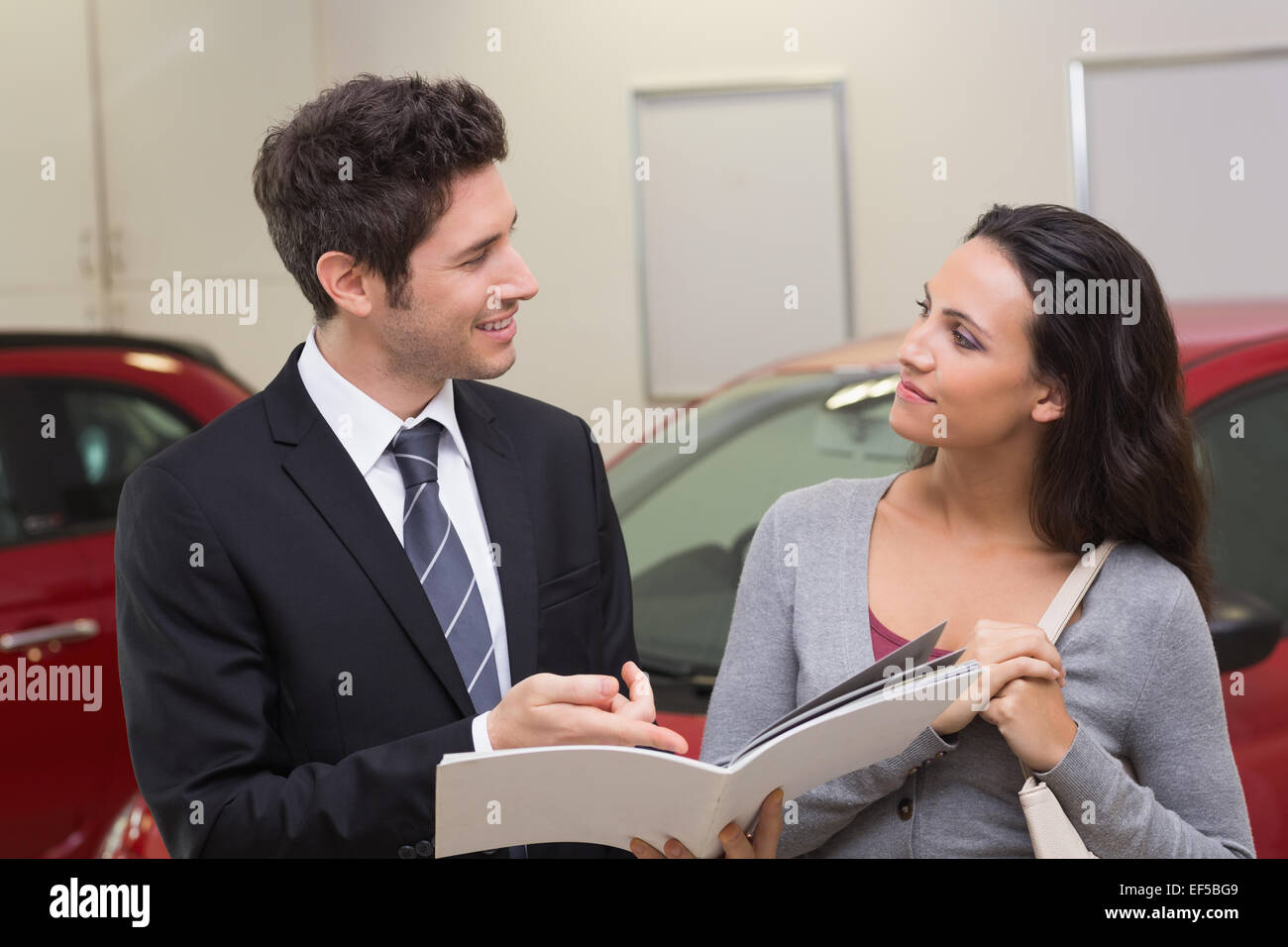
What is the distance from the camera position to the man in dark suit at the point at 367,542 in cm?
115

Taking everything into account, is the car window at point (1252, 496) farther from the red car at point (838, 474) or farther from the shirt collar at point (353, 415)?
the shirt collar at point (353, 415)

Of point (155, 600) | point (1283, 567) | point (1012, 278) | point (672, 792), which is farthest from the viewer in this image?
point (1283, 567)

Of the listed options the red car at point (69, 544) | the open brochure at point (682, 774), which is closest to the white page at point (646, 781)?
the open brochure at point (682, 774)

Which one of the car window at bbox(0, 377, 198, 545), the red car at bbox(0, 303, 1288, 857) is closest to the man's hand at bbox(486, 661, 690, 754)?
the red car at bbox(0, 303, 1288, 857)

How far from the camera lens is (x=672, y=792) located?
1.04m

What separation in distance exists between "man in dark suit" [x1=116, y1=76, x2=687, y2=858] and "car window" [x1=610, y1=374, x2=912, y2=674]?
587 mm

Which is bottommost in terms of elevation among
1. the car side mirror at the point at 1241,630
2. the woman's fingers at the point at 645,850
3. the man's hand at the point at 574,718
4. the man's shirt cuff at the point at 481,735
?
the woman's fingers at the point at 645,850

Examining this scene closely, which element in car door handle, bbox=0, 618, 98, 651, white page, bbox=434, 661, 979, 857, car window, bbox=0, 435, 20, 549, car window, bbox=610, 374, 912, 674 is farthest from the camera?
car window, bbox=0, 435, 20, 549

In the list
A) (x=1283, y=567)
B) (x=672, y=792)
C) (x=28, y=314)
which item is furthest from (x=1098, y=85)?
(x=28, y=314)

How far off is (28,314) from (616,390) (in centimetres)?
203

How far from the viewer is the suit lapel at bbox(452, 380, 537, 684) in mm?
1279

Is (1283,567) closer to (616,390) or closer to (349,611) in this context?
(349,611)

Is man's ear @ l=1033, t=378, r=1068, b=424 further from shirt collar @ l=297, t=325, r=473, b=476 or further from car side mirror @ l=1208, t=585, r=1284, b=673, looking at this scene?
shirt collar @ l=297, t=325, r=473, b=476

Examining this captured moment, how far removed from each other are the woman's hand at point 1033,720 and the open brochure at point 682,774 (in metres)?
0.03
